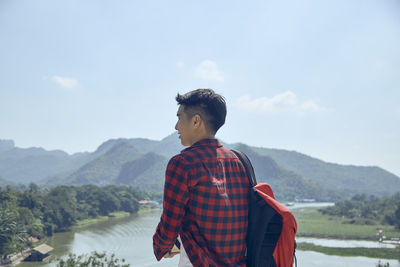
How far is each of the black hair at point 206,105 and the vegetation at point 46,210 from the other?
20311 mm

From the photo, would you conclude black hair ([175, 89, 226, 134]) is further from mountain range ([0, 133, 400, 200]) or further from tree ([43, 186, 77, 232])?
mountain range ([0, 133, 400, 200])

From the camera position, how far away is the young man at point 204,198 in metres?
1.09

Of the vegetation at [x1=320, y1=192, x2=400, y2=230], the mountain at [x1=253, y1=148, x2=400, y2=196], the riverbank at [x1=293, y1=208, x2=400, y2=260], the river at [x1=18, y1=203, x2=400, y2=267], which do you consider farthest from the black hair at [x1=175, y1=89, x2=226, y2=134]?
the mountain at [x1=253, y1=148, x2=400, y2=196]

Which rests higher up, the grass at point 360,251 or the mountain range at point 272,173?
the mountain range at point 272,173

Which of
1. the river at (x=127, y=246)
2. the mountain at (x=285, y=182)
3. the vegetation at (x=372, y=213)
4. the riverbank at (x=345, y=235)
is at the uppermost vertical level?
the mountain at (x=285, y=182)

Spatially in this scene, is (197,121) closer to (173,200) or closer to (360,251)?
(173,200)

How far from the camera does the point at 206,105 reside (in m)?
1.22

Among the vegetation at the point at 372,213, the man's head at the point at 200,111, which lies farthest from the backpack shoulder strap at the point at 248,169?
the vegetation at the point at 372,213

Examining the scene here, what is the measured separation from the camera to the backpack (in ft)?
3.62

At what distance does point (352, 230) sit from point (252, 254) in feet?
107

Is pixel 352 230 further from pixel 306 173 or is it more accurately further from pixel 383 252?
pixel 306 173

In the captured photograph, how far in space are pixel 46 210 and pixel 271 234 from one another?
2944 centimetres

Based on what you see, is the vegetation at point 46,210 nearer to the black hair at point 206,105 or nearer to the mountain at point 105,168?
the black hair at point 206,105

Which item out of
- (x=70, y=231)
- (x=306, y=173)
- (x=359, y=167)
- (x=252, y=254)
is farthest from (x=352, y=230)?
(x=359, y=167)
